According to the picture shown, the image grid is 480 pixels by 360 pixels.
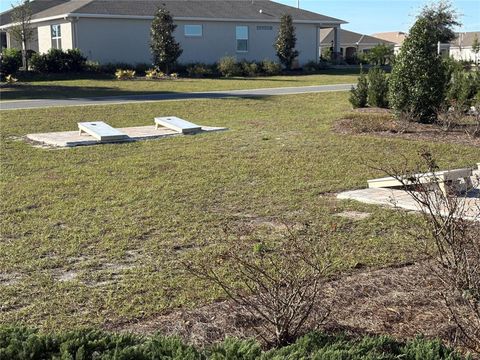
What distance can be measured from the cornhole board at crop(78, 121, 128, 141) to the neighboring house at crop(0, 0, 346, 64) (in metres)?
21.5

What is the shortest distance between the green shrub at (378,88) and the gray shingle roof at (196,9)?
69.2ft

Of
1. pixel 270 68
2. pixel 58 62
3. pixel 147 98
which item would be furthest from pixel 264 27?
pixel 147 98

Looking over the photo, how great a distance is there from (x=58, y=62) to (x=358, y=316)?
1131 inches

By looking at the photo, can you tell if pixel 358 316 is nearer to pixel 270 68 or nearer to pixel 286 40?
pixel 270 68

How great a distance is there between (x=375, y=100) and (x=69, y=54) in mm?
18678

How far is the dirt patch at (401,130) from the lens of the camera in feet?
42.0

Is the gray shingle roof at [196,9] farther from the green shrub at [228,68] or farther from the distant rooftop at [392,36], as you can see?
the distant rooftop at [392,36]

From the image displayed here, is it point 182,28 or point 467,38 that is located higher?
point 467,38

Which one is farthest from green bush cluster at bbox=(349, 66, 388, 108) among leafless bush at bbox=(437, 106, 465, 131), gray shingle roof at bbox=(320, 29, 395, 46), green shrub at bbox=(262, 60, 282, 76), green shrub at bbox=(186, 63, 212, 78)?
gray shingle roof at bbox=(320, 29, 395, 46)

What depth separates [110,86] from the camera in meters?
25.3

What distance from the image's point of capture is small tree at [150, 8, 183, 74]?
32.1m

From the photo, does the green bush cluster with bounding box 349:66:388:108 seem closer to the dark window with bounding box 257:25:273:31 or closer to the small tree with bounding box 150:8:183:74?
the small tree with bounding box 150:8:183:74

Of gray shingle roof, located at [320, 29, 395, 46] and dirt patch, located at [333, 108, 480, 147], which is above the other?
gray shingle roof, located at [320, 29, 395, 46]

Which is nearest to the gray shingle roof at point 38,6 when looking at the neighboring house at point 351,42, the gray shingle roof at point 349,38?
the neighboring house at point 351,42
